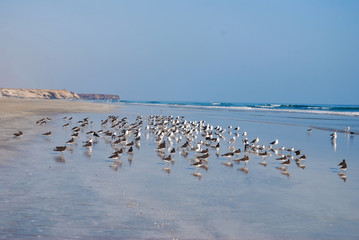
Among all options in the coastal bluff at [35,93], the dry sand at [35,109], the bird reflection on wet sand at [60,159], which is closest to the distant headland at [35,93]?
the coastal bluff at [35,93]

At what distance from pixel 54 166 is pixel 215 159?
20.2ft

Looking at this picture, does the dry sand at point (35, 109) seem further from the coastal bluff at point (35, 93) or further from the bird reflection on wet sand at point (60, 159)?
the coastal bluff at point (35, 93)

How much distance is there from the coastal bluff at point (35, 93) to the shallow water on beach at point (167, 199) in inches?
5378

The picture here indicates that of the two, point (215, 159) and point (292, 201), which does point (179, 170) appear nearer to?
point (215, 159)

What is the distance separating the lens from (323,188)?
33.2 feet

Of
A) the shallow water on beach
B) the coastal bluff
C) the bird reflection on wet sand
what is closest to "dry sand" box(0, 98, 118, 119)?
the bird reflection on wet sand

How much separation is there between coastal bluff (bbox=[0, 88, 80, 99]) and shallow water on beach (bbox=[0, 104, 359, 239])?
136593mm

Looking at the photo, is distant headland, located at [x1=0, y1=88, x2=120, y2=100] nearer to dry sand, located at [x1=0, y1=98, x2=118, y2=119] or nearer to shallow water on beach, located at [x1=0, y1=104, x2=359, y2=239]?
dry sand, located at [x1=0, y1=98, x2=118, y2=119]

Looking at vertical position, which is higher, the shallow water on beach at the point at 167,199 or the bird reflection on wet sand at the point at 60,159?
the shallow water on beach at the point at 167,199

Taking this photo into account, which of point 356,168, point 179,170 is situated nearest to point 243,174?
point 179,170

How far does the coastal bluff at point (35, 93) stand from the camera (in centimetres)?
14125

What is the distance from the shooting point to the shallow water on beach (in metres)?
6.45

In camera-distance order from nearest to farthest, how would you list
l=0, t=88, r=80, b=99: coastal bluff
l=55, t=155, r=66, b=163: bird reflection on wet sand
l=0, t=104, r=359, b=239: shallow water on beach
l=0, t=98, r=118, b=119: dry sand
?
l=0, t=104, r=359, b=239: shallow water on beach
l=55, t=155, r=66, b=163: bird reflection on wet sand
l=0, t=98, r=118, b=119: dry sand
l=0, t=88, r=80, b=99: coastal bluff

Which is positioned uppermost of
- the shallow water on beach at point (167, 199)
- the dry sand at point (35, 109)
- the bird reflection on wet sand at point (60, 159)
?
the shallow water on beach at point (167, 199)
